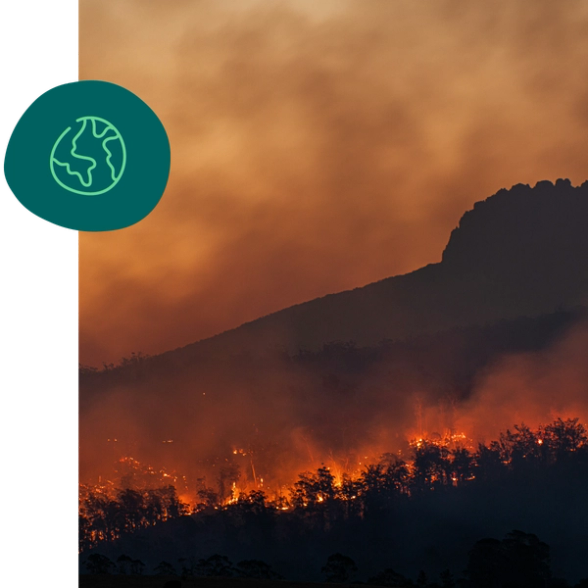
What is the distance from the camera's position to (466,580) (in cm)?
17338

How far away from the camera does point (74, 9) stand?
835 centimetres

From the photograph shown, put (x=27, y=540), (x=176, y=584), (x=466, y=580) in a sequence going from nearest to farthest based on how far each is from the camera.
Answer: (x=27, y=540) < (x=176, y=584) < (x=466, y=580)

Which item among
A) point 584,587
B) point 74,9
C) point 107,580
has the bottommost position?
point 584,587

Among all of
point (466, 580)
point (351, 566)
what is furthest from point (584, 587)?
point (351, 566)

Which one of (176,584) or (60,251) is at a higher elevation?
(60,251)

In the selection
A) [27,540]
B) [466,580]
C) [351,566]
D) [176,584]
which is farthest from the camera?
[351,566]

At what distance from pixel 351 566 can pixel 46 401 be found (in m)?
193

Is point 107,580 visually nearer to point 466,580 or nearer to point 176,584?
point 176,584

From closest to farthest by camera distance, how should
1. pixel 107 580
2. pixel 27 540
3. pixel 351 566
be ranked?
pixel 27 540 < pixel 107 580 < pixel 351 566

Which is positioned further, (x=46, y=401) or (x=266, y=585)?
(x=266, y=585)

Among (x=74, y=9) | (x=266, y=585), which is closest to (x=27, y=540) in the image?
(x=74, y=9)

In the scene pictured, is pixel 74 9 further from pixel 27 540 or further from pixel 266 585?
pixel 266 585

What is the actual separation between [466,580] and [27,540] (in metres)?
183

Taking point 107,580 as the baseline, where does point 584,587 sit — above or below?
below
